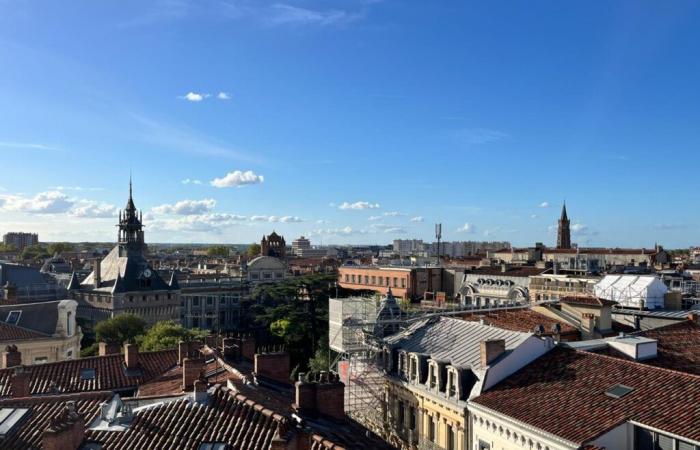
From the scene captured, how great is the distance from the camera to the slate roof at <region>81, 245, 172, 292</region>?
87688mm

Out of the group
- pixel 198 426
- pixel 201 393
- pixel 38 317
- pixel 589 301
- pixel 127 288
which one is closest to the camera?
pixel 198 426

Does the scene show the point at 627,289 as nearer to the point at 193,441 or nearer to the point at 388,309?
the point at 388,309

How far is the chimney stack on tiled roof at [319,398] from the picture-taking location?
1819cm

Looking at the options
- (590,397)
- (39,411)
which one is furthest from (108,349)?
(590,397)

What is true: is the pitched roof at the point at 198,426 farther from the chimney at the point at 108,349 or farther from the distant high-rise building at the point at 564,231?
the distant high-rise building at the point at 564,231

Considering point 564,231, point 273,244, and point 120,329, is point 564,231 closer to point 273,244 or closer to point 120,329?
point 273,244

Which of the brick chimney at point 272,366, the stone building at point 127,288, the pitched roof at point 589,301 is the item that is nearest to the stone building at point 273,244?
the stone building at point 127,288

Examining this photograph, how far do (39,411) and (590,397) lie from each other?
652 inches

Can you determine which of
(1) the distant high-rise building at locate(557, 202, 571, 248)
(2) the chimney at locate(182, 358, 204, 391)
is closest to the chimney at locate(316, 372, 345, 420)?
(2) the chimney at locate(182, 358, 204, 391)

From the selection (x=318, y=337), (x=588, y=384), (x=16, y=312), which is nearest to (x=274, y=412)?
(x=588, y=384)

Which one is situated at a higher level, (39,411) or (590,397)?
(590,397)

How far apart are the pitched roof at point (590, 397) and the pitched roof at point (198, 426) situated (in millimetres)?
8566

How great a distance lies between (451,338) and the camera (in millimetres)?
28188

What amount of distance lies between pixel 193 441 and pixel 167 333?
126 ft
